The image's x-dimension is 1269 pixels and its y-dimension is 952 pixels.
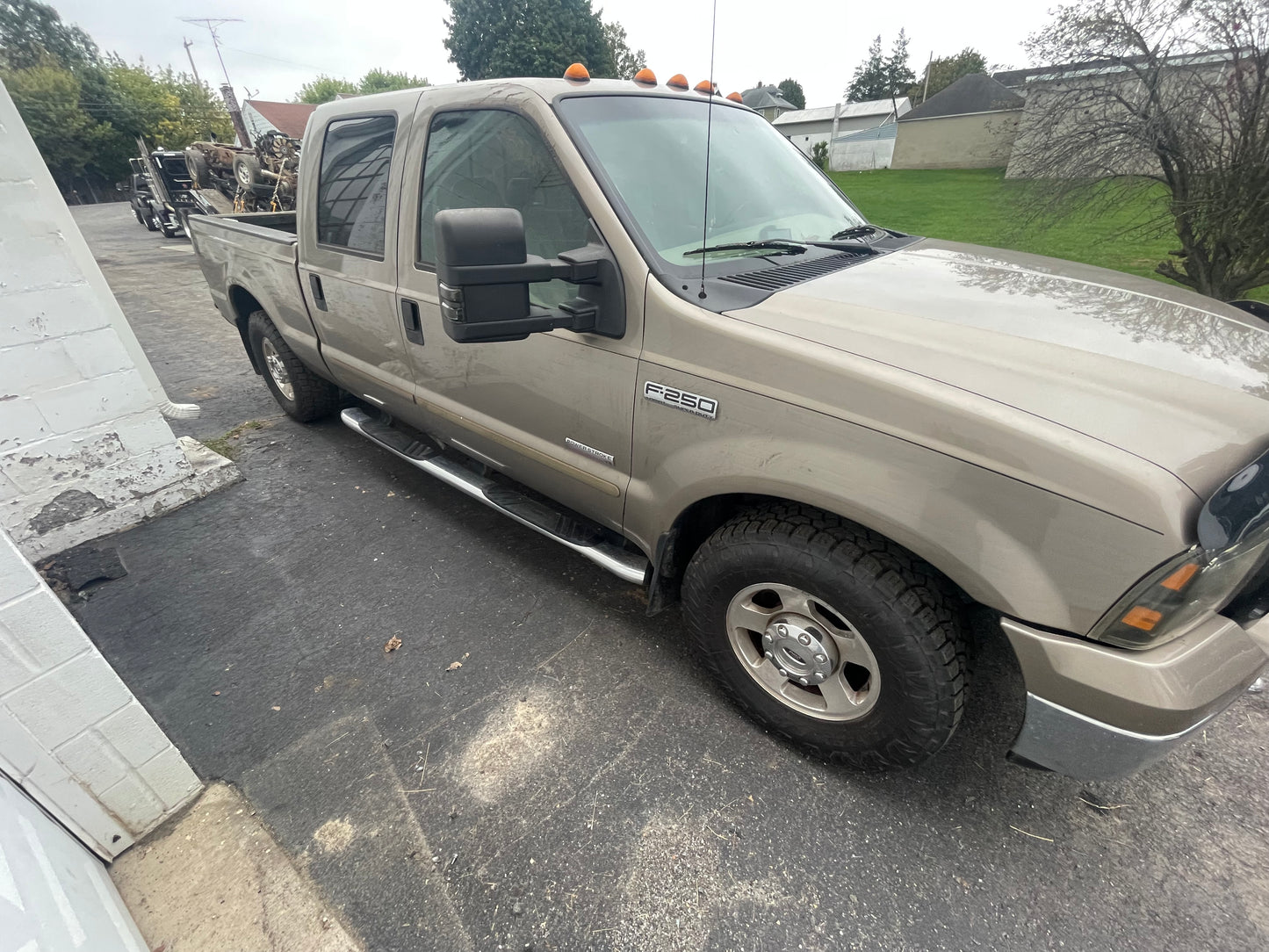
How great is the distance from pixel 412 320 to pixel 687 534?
1.56 meters

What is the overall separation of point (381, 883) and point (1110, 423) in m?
2.21

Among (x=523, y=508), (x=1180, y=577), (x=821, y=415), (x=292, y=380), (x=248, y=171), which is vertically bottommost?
(x=292, y=380)

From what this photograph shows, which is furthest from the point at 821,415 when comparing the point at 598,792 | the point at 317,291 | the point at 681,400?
the point at 317,291

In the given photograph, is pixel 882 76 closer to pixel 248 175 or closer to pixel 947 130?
pixel 947 130

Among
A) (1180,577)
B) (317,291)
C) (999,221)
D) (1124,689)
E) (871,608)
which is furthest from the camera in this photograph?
(999,221)

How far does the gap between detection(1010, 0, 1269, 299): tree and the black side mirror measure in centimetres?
576

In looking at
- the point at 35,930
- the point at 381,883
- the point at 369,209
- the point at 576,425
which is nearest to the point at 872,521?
the point at 576,425

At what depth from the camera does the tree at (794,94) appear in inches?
2885

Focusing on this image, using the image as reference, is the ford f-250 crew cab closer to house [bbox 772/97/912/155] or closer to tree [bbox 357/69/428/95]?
house [bbox 772/97/912/155]

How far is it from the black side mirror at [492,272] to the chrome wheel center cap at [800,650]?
1.18 m

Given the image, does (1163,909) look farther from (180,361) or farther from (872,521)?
(180,361)

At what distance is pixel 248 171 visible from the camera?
13211 millimetres

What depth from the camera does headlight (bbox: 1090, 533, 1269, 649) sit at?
49.2 inches

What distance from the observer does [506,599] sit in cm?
282
